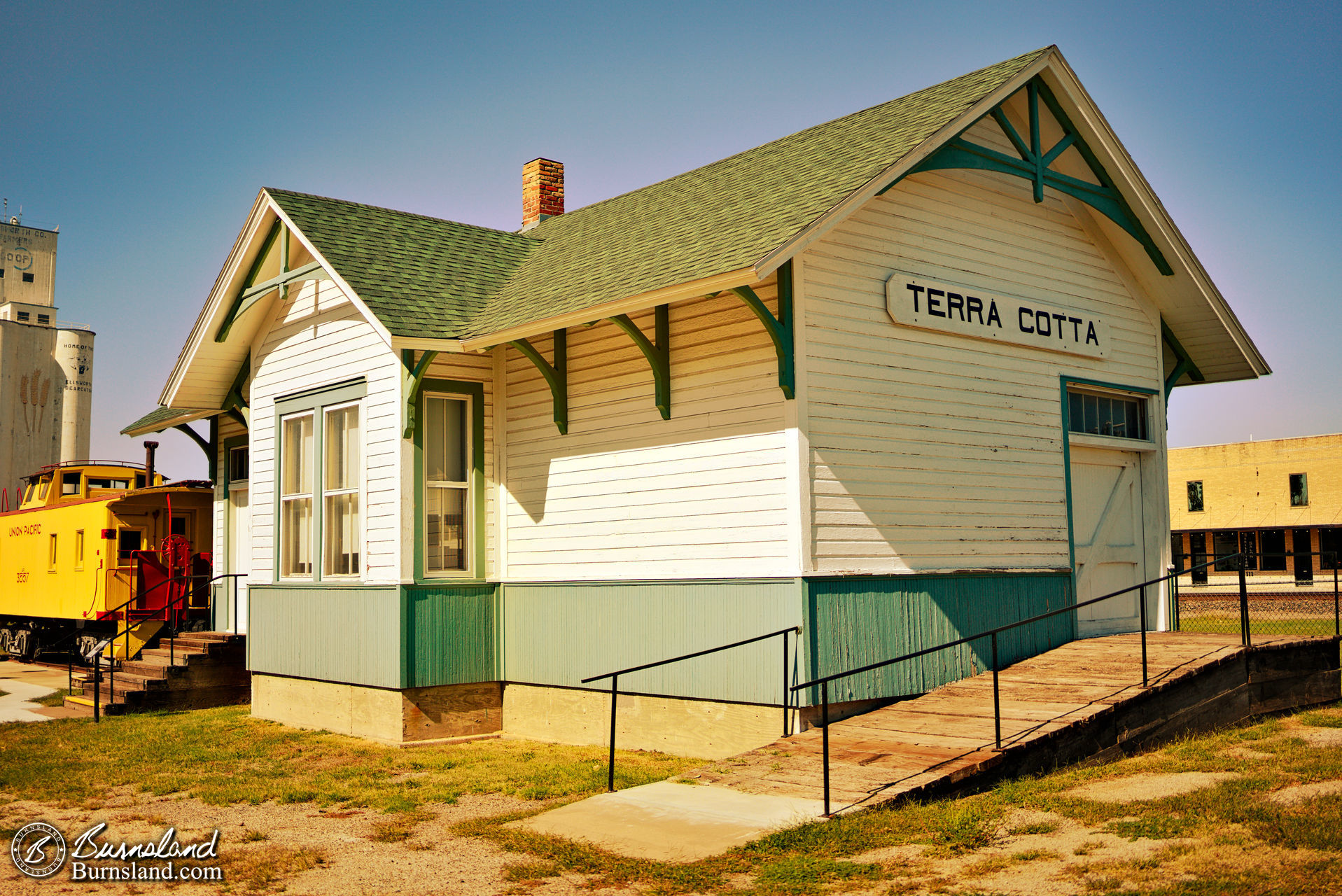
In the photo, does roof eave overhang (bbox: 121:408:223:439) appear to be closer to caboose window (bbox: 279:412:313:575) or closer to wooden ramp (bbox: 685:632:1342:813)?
caboose window (bbox: 279:412:313:575)

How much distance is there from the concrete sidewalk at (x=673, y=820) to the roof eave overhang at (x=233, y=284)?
6.46 metres

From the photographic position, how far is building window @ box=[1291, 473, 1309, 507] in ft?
156

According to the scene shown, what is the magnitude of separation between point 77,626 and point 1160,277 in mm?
19985

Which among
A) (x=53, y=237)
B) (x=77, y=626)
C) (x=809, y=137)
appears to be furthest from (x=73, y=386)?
(x=809, y=137)

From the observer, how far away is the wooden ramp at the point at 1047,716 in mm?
8523

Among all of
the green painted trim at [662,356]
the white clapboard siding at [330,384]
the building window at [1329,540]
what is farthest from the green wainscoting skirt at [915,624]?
the building window at [1329,540]

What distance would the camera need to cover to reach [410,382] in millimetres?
12805

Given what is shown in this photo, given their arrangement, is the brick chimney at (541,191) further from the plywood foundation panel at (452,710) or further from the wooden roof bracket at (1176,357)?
the wooden roof bracket at (1176,357)

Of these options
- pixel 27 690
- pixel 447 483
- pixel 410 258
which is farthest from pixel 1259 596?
pixel 27 690

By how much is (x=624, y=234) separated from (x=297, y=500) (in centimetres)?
542

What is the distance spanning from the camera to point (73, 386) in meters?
63.3

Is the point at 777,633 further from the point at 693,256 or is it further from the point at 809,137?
the point at 809,137

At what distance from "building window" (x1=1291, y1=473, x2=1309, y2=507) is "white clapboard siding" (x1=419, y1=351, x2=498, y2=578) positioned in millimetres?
44233

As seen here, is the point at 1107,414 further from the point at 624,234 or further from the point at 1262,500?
the point at 1262,500
